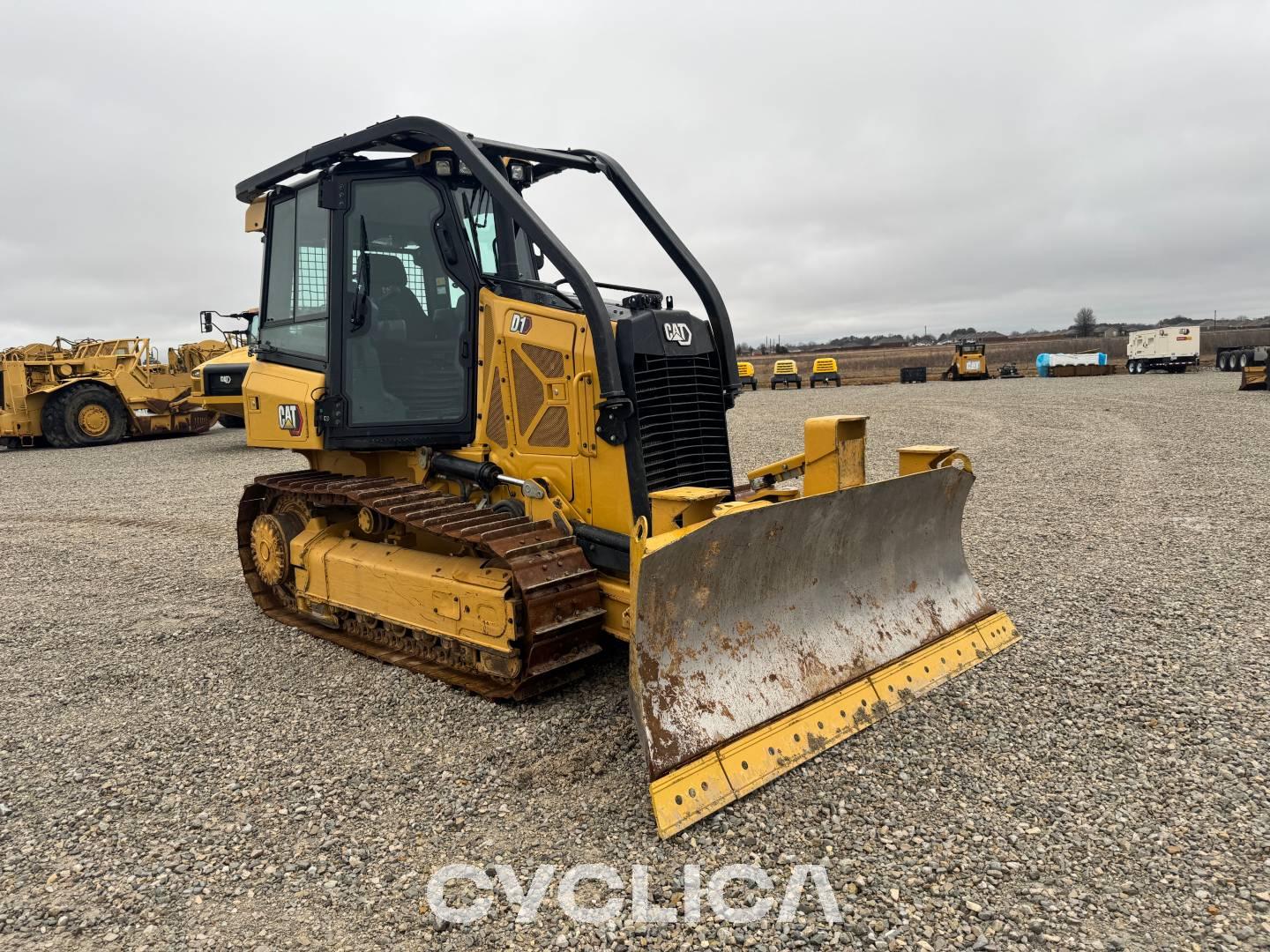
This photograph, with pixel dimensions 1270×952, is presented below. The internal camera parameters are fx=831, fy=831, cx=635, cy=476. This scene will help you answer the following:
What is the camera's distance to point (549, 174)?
5.93m

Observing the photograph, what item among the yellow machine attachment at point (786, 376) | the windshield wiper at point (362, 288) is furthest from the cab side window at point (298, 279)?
the yellow machine attachment at point (786, 376)

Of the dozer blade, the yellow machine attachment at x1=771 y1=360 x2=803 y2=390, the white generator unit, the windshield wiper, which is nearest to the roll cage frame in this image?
the windshield wiper

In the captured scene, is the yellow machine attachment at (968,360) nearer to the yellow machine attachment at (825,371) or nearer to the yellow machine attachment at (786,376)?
the yellow machine attachment at (825,371)

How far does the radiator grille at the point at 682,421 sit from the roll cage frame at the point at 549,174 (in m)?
0.17

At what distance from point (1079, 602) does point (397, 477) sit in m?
4.85

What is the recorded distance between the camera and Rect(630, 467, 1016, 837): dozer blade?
3.43 metres

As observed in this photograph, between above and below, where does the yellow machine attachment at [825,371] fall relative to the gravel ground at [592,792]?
above

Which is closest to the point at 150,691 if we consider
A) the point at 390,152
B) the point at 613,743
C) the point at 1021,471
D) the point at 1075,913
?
the point at 613,743

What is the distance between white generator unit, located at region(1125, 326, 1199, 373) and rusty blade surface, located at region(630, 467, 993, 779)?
4127 cm

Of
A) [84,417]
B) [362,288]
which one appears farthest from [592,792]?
[84,417]

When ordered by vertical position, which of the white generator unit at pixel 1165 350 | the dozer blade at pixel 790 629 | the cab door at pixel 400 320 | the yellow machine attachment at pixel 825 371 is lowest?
the dozer blade at pixel 790 629

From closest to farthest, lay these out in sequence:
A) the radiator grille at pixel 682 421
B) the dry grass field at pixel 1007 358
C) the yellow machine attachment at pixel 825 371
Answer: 1. the radiator grille at pixel 682 421
2. the yellow machine attachment at pixel 825 371
3. the dry grass field at pixel 1007 358

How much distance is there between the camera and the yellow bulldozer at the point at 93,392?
20.5m

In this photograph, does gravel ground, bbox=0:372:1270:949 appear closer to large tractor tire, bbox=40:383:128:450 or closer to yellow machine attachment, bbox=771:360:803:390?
large tractor tire, bbox=40:383:128:450
